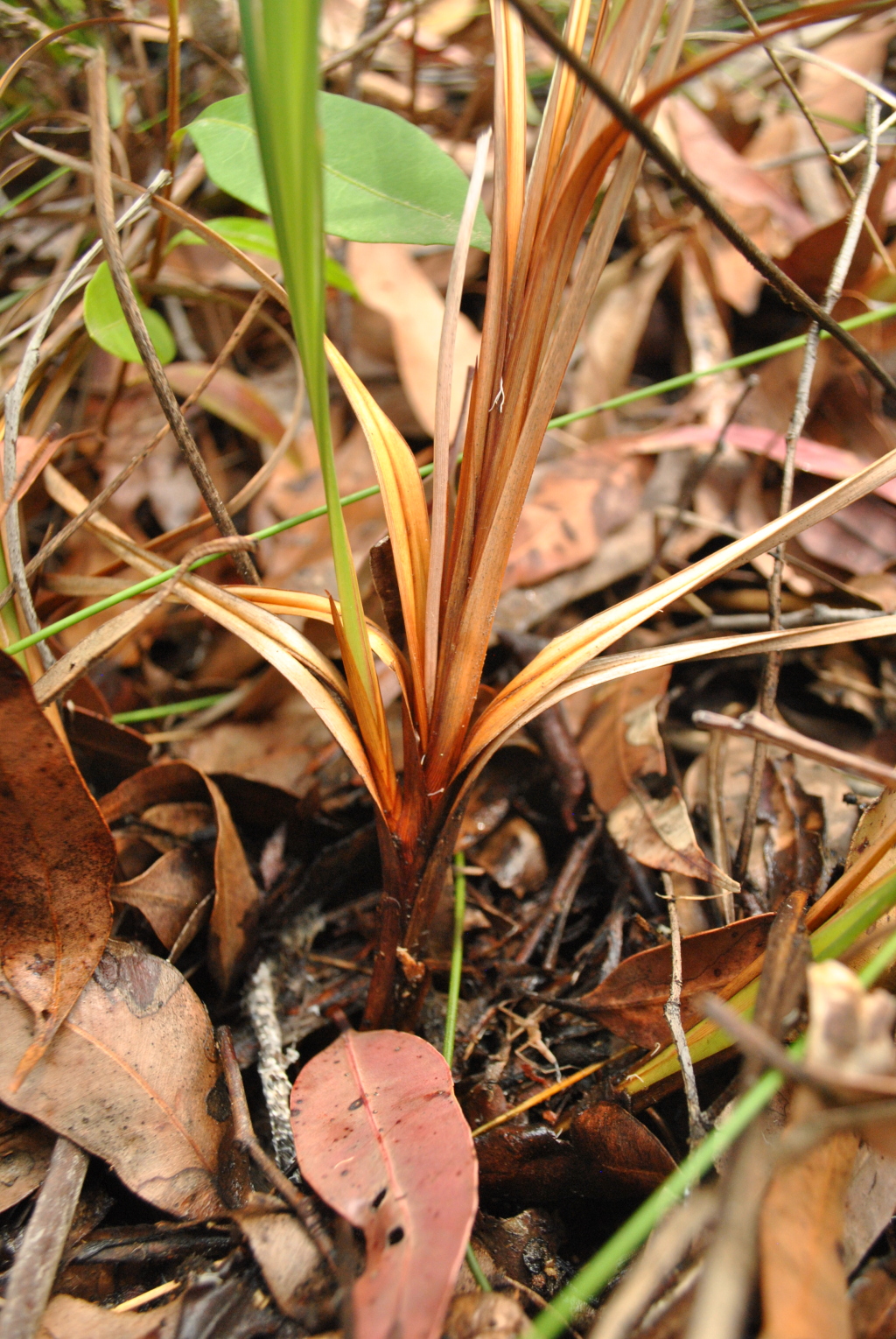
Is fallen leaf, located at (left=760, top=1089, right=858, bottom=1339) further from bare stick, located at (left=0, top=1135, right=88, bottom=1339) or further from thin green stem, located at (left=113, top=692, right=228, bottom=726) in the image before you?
thin green stem, located at (left=113, top=692, right=228, bottom=726)

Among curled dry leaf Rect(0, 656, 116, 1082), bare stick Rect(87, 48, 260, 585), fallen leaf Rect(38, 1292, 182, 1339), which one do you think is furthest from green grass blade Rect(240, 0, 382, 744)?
fallen leaf Rect(38, 1292, 182, 1339)

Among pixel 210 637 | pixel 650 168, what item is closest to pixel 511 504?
pixel 210 637

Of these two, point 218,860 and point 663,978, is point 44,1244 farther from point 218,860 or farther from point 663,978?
point 663,978

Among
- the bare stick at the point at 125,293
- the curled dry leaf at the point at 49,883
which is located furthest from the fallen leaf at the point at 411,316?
the curled dry leaf at the point at 49,883

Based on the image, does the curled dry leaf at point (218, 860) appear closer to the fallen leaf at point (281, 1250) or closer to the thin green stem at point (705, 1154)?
the fallen leaf at point (281, 1250)

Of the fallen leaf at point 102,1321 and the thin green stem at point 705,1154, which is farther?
the fallen leaf at point 102,1321

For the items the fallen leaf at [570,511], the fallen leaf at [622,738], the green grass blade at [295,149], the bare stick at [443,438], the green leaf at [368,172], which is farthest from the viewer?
the fallen leaf at [570,511]
